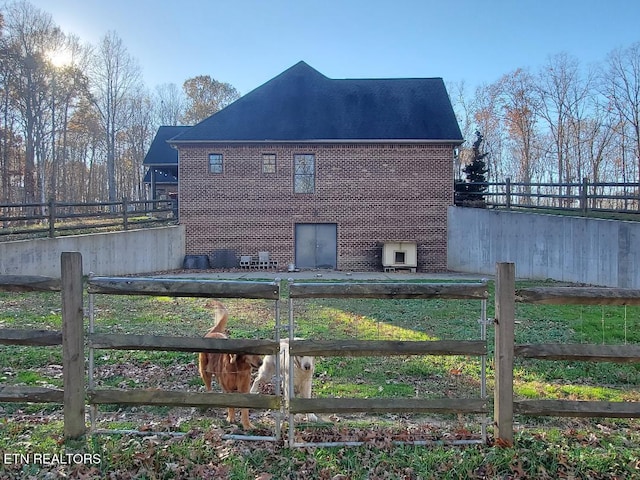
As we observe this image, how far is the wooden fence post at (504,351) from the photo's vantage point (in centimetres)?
331

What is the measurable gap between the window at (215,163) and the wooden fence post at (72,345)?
664 inches

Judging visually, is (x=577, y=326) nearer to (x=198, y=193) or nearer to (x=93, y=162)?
(x=198, y=193)

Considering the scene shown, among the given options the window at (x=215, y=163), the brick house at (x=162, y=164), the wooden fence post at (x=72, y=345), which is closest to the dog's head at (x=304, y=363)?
the wooden fence post at (x=72, y=345)

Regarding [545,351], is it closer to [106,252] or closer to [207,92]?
[106,252]

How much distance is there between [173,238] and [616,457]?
59.0 ft

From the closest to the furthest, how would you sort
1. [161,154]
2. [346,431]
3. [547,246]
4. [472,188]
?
[346,431] → [547,246] → [472,188] → [161,154]

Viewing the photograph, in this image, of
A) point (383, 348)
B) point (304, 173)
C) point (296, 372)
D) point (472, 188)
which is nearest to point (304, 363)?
point (296, 372)

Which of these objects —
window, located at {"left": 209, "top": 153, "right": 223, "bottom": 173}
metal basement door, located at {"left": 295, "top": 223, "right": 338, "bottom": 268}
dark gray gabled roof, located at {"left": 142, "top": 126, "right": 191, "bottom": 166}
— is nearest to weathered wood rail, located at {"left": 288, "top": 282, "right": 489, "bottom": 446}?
metal basement door, located at {"left": 295, "top": 223, "right": 338, "bottom": 268}

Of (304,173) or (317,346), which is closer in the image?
(317,346)

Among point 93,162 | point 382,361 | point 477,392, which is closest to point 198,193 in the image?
point 382,361

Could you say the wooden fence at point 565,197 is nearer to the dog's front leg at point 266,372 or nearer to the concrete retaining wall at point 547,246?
the concrete retaining wall at point 547,246

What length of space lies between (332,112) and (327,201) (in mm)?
4193

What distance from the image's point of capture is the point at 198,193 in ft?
64.7

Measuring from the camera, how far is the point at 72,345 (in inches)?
133
